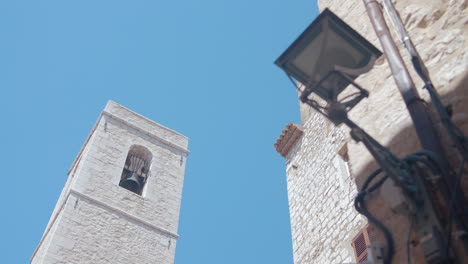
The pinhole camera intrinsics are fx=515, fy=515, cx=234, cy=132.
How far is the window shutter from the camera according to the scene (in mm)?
5332

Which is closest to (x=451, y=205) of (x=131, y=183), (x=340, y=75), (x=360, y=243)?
(x=340, y=75)

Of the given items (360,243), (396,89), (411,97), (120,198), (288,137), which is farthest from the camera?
(120,198)

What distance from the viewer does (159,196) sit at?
1897 cm

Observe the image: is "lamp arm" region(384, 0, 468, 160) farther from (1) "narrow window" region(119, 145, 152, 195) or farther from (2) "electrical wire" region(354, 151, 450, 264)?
(1) "narrow window" region(119, 145, 152, 195)

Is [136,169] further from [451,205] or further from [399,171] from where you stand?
[451,205]

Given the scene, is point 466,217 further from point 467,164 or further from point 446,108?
point 446,108

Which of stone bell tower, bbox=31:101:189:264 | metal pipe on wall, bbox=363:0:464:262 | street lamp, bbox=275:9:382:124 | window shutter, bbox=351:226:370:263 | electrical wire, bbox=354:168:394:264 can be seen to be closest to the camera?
metal pipe on wall, bbox=363:0:464:262

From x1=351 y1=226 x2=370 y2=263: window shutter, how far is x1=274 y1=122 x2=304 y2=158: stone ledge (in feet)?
8.49

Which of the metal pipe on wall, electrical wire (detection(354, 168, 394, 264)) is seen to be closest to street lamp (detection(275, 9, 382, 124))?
the metal pipe on wall

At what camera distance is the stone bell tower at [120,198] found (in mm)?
15391

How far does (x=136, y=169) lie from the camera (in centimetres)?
2002

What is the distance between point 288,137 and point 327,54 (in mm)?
5403

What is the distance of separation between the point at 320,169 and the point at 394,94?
14.3ft

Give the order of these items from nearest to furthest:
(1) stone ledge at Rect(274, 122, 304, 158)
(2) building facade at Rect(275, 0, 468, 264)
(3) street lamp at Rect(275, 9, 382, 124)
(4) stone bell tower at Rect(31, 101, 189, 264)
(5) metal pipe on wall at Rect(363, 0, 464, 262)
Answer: (5) metal pipe on wall at Rect(363, 0, 464, 262) → (2) building facade at Rect(275, 0, 468, 264) → (3) street lamp at Rect(275, 9, 382, 124) → (1) stone ledge at Rect(274, 122, 304, 158) → (4) stone bell tower at Rect(31, 101, 189, 264)
